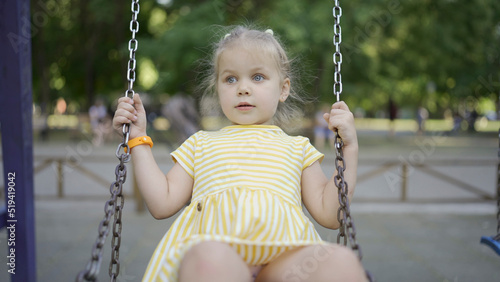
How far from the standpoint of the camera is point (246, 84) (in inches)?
74.9

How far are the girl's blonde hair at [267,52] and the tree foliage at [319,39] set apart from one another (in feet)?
16.7

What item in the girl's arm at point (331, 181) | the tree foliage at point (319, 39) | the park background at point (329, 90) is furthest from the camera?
the tree foliage at point (319, 39)

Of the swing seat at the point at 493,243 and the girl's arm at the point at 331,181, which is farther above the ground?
the girl's arm at the point at 331,181

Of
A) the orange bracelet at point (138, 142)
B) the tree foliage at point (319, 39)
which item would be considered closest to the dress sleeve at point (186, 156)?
the orange bracelet at point (138, 142)

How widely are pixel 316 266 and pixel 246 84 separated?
78 cm

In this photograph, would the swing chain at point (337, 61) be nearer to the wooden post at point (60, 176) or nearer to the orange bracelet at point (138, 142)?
the orange bracelet at point (138, 142)

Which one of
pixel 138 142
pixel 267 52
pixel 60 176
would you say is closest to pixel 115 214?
pixel 138 142

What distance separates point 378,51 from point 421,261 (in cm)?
1423

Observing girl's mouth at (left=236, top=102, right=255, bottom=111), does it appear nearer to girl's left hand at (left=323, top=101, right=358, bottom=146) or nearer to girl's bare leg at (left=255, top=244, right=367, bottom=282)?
girl's left hand at (left=323, top=101, right=358, bottom=146)

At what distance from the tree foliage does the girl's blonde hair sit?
5.09 metres

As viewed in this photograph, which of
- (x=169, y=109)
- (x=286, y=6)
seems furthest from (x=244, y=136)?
(x=286, y=6)

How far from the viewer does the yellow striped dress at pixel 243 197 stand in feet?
5.36

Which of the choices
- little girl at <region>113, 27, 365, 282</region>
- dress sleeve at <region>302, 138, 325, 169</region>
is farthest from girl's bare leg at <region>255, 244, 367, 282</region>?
dress sleeve at <region>302, 138, 325, 169</region>

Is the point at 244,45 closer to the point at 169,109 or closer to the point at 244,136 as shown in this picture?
the point at 244,136
